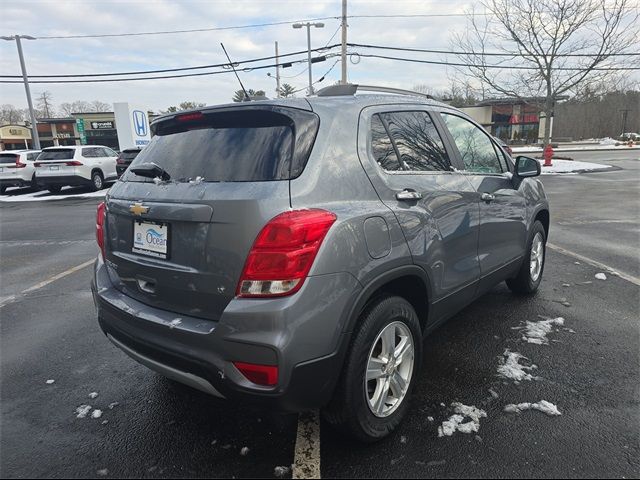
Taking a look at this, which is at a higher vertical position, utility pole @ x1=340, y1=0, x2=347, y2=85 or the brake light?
utility pole @ x1=340, y1=0, x2=347, y2=85

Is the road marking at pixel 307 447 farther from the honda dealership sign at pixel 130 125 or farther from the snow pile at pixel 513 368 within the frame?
the honda dealership sign at pixel 130 125

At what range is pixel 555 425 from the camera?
2.44 metres

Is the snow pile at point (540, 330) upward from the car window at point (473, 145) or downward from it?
downward

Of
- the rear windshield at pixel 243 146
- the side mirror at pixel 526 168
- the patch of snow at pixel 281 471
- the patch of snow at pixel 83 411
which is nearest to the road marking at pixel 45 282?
the patch of snow at pixel 83 411

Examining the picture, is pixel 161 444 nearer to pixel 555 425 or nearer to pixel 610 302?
pixel 555 425

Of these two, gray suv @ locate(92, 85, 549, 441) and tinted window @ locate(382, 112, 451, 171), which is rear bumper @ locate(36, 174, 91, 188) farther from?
tinted window @ locate(382, 112, 451, 171)

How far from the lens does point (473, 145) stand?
11.5 ft

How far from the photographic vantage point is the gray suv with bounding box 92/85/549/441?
1.92 m

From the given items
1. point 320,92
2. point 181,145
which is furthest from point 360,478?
point 320,92

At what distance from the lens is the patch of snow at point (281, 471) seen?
2115mm

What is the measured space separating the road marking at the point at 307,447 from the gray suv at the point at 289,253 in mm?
246

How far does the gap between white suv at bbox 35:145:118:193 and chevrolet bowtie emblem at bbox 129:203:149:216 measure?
16069 millimetres

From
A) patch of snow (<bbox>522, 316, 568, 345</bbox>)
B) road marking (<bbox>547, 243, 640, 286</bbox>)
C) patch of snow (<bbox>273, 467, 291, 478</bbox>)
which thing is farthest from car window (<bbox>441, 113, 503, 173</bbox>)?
road marking (<bbox>547, 243, 640, 286</bbox>)

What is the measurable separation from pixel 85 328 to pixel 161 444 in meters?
2.06
